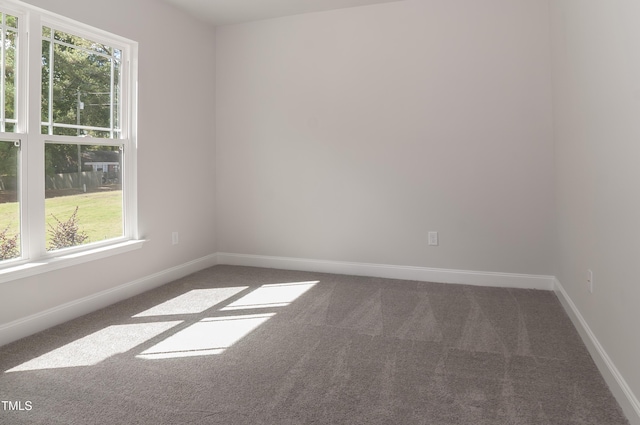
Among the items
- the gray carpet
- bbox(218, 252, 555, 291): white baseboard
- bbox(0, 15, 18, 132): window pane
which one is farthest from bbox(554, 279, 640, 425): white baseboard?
bbox(0, 15, 18, 132): window pane

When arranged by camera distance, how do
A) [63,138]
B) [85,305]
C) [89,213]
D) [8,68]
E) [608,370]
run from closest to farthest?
[608,370]
[8,68]
[63,138]
[85,305]
[89,213]

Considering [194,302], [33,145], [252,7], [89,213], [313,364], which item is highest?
[252,7]

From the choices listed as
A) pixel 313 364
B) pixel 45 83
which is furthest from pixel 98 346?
pixel 45 83

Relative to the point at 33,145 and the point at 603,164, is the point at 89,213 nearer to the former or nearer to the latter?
the point at 33,145

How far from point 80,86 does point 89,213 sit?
0.99 meters

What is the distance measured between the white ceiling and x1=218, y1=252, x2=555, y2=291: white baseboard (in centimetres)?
259

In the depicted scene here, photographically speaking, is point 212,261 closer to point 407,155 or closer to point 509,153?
point 407,155

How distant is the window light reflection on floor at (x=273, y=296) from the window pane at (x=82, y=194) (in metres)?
1.25

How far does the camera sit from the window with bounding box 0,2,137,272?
2771mm

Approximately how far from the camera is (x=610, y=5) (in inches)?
83.1

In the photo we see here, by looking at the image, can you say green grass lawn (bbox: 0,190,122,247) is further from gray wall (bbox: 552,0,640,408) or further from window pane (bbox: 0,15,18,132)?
gray wall (bbox: 552,0,640,408)

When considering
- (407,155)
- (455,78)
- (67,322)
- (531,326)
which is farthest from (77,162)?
(531,326)

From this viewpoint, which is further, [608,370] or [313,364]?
[313,364]

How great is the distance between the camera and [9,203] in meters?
2.77
